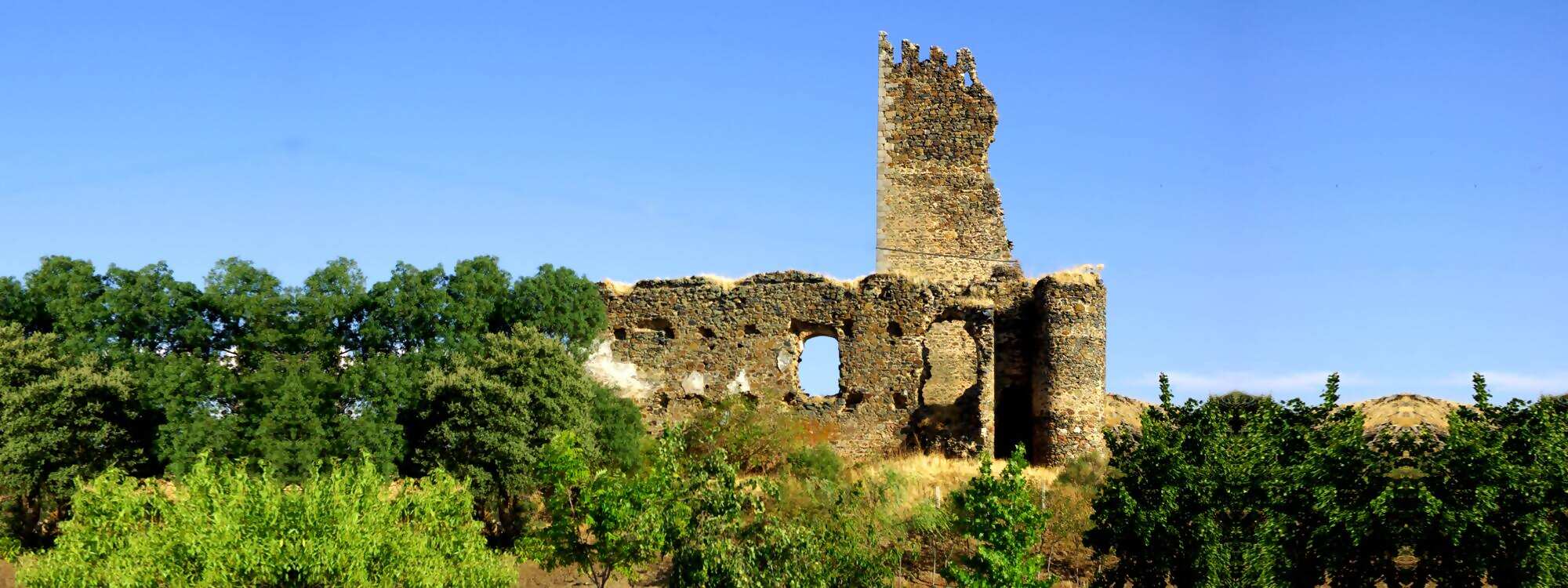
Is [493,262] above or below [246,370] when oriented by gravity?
above

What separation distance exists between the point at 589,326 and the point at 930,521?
8.86m

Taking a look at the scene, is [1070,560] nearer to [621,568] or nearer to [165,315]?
[621,568]

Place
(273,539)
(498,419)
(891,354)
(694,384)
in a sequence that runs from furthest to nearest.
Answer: (694,384) → (891,354) → (498,419) → (273,539)

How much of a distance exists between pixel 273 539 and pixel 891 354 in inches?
590

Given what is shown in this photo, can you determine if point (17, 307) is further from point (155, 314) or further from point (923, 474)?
point (923, 474)

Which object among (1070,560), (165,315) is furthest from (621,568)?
(165,315)

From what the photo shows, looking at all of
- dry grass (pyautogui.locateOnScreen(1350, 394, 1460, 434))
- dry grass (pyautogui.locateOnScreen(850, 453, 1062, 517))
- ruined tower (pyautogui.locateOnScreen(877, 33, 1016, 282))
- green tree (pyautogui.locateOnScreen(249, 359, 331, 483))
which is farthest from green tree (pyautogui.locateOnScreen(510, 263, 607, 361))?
dry grass (pyautogui.locateOnScreen(1350, 394, 1460, 434))

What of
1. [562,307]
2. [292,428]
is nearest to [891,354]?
[562,307]

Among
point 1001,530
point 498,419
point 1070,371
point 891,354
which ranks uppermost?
point 891,354

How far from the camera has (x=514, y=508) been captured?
2906 centimetres

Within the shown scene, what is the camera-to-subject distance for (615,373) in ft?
109

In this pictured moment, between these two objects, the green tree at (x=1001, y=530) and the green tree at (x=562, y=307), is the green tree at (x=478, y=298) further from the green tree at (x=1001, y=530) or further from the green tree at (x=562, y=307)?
the green tree at (x=1001, y=530)

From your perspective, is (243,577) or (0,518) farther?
(0,518)

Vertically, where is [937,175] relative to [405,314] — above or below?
above
